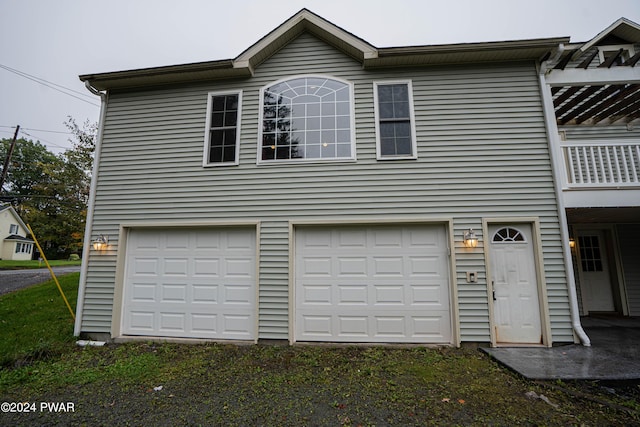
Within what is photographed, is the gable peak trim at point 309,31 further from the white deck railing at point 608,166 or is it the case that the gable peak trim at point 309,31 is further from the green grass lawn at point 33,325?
the green grass lawn at point 33,325

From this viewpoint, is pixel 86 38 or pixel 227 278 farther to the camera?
pixel 86 38

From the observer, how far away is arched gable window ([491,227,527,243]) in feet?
17.4

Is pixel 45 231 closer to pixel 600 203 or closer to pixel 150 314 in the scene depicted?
pixel 150 314

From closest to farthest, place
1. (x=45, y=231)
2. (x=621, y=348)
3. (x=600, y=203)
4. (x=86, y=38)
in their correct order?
1. (x=621, y=348)
2. (x=600, y=203)
3. (x=45, y=231)
4. (x=86, y=38)

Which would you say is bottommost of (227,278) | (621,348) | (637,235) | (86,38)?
(621,348)

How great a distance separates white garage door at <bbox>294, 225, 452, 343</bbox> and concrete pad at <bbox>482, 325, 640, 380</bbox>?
1123 millimetres

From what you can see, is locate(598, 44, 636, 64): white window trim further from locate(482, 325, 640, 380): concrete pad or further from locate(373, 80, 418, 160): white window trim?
locate(482, 325, 640, 380): concrete pad

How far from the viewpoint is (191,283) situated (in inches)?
229

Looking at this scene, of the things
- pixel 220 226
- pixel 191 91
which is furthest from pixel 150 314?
pixel 191 91

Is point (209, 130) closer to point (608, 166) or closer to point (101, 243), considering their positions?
point (101, 243)

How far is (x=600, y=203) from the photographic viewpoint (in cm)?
527

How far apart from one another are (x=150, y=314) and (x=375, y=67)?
6911 millimetres

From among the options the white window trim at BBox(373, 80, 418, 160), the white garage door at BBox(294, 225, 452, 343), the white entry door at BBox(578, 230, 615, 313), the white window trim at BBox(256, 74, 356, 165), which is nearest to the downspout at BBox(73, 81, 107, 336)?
the white window trim at BBox(256, 74, 356, 165)

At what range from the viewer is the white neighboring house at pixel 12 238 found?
85.6ft
